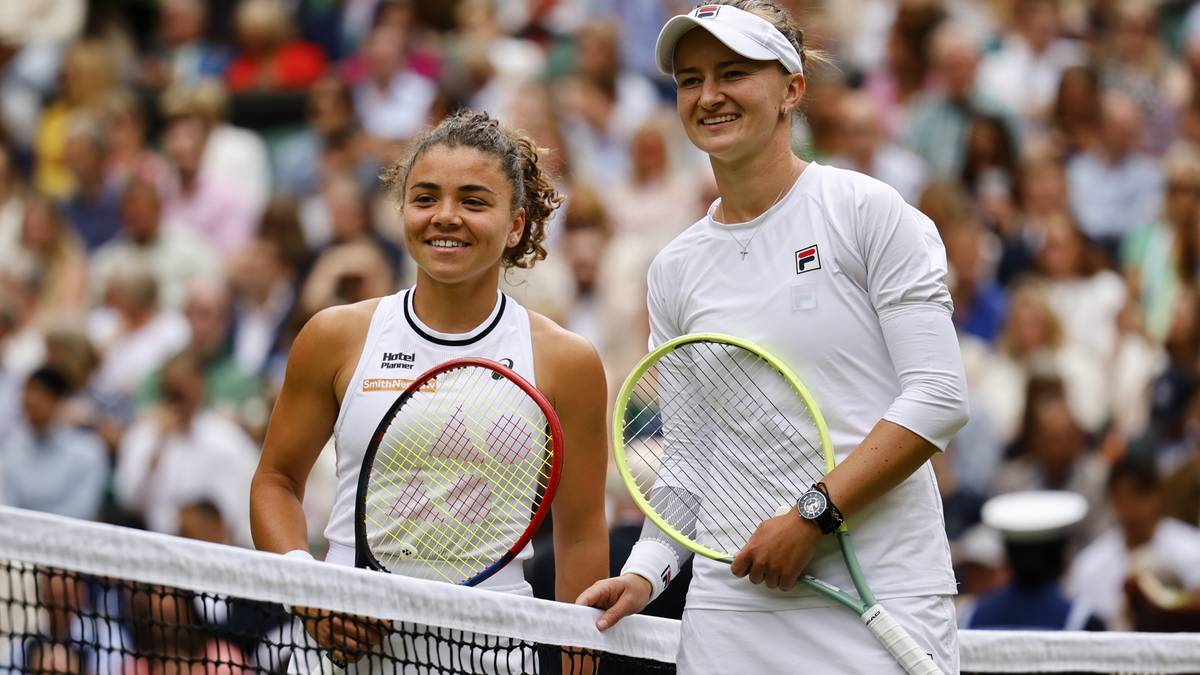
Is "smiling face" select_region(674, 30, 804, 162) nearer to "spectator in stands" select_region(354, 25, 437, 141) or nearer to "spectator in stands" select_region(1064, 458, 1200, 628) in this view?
"spectator in stands" select_region(1064, 458, 1200, 628)

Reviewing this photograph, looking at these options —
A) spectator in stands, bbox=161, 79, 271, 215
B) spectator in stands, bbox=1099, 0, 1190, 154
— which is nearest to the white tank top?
spectator in stands, bbox=1099, 0, 1190, 154

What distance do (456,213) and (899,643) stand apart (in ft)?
4.39

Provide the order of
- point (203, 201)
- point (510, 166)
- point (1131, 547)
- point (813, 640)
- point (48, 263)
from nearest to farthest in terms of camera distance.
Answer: point (813, 640), point (510, 166), point (1131, 547), point (48, 263), point (203, 201)

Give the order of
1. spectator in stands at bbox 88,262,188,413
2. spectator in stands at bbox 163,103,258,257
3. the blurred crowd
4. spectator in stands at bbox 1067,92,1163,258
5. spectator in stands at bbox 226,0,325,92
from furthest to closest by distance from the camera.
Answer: spectator in stands at bbox 226,0,325,92
spectator in stands at bbox 163,103,258,257
spectator in stands at bbox 88,262,188,413
spectator in stands at bbox 1067,92,1163,258
the blurred crowd

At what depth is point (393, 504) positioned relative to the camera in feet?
12.9

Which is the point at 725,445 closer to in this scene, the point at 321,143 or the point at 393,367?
the point at 393,367

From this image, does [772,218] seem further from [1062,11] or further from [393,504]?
[1062,11]

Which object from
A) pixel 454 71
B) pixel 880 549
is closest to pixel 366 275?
pixel 454 71

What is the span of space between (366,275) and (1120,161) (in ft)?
12.7

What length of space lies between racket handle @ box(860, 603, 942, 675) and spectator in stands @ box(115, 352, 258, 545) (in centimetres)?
524

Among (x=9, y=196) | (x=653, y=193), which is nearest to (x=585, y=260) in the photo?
(x=653, y=193)

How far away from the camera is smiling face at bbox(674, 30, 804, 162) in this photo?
3.75 m

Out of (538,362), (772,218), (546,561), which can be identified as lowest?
(546,561)

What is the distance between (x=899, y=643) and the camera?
11.4 ft
